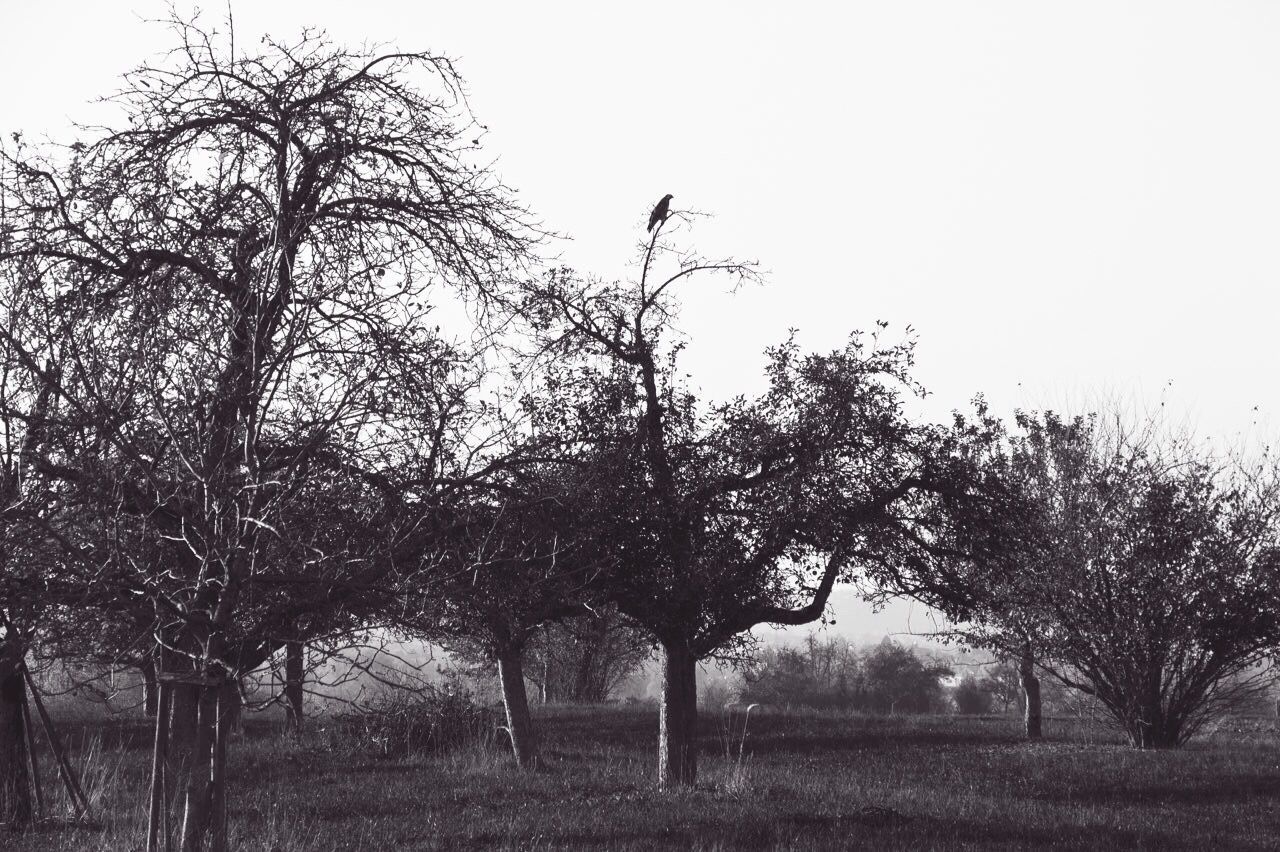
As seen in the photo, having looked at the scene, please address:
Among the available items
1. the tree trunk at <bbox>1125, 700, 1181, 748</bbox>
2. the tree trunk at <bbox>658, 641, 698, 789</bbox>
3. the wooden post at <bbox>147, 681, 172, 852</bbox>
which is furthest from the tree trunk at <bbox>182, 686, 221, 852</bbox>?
the tree trunk at <bbox>1125, 700, 1181, 748</bbox>

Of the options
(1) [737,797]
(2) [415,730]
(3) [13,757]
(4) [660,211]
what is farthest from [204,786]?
(2) [415,730]

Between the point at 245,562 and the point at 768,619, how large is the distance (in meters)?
9.23

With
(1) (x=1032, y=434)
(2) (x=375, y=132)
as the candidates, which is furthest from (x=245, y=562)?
(1) (x=1032, y=434)

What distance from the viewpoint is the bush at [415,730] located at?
19969mm

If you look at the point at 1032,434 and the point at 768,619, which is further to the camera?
the point at 1032,434

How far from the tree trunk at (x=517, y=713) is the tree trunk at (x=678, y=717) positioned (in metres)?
3.86

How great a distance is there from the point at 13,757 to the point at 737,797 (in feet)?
27.0

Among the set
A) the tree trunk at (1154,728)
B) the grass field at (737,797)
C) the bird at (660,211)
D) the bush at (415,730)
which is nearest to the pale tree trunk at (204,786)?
the grass field at (737,797)

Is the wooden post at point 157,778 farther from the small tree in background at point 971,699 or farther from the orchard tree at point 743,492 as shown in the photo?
the small tree in background at point 971,699

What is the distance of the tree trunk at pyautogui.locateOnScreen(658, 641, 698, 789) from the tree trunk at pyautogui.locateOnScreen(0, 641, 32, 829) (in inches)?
301

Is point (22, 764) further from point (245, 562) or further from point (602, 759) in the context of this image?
point (602, 759)

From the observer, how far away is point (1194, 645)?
843 inches

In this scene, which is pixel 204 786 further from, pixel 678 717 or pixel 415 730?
pixel 415 730

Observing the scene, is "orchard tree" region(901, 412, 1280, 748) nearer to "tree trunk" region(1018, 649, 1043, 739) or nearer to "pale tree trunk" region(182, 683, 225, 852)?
"tree trunk" region(1018, 649, 1043, 739)
